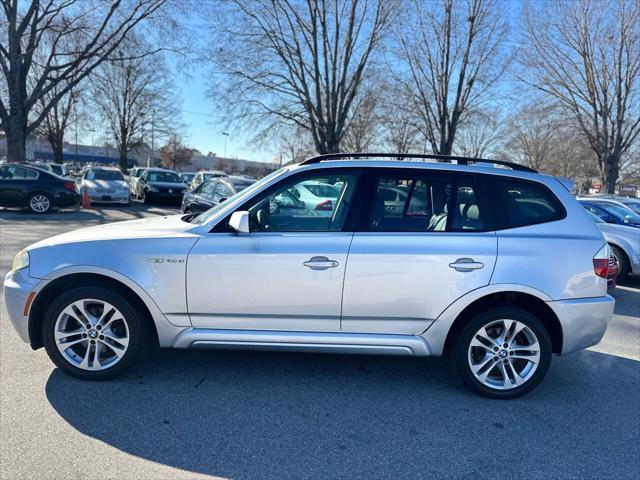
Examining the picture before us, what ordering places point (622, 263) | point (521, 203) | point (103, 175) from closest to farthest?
point (521, 203) < point (622, 263) < point (103, 175)

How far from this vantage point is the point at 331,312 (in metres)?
3.28

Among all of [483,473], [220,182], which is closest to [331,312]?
[483,473]

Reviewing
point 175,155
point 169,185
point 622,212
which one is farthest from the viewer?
point 175,155

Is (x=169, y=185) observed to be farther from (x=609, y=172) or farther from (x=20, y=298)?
(x=609, y=172)

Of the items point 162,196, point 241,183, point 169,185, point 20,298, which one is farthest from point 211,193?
point 169,185

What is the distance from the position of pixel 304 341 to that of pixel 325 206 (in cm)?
116

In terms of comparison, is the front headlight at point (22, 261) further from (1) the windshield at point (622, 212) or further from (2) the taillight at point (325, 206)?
(1) the windshield at point (622, 212)

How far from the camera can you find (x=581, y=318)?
11.0 ft

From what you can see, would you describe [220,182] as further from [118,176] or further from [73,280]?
[118,176]

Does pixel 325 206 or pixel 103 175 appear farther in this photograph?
pixel 103 175

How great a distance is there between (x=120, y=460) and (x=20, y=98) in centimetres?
2244

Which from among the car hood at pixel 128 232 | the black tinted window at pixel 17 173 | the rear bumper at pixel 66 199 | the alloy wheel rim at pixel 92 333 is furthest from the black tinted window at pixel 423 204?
the black tinted window at pixel 17 173

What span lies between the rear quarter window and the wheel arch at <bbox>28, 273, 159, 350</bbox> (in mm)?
2809

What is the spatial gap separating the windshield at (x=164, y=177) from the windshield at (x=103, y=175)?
1.84 metres
